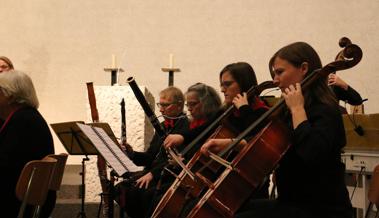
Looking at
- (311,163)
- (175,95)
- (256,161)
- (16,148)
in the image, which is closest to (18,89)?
(16,148)

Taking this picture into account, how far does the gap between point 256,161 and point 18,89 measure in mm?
1660

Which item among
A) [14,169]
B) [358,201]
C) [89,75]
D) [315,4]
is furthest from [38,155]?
[315,4]

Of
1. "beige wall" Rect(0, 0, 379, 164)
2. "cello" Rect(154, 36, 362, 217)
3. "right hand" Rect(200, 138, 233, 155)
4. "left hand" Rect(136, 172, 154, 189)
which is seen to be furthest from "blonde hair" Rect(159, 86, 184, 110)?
"beige wall" Rect(0, 0, 379, 164)

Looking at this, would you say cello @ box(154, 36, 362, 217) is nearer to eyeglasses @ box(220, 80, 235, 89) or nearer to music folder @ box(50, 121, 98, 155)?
eyeglasses @ box(220, 80, 235, 89)

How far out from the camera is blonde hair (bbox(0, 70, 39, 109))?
10.8 feet

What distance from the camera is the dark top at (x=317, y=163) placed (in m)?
2.10

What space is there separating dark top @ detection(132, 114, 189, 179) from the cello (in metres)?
1.52

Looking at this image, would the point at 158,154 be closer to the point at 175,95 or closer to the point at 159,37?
the point at 175,95

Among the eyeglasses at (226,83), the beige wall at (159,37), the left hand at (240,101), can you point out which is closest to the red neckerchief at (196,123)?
the eyeglasses at (226,83)

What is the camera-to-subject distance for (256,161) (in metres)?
2.25

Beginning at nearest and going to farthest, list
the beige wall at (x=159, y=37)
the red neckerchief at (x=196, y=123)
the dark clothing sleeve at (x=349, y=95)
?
the red neckerchief at (x=196, y=123) → the dark clothing sleeve at (x=349, y=95) → the beige wall at (x=159, y=37)

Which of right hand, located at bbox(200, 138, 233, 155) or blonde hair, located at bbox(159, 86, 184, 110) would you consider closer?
right hand, located at bbox(200, 138, 233, 155)

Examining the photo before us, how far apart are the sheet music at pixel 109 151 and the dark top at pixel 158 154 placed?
476mm

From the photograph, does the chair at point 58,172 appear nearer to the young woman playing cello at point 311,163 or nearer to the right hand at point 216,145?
the right hand at point 216,145
